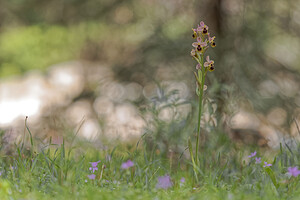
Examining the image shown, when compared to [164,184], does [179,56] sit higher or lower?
higher

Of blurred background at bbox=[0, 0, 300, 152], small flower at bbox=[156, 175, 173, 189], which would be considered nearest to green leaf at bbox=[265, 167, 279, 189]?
small flower at bbox=[156, 175, 173, 189]

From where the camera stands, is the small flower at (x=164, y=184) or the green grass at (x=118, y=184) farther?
the small flower at (x=164, y=184)

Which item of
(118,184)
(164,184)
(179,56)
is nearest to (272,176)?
(164,184)

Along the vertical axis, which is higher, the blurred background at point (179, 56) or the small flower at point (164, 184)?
the blurred background at point (179, 56)

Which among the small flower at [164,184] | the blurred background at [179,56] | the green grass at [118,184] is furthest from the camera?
the blurred background at [179,56]

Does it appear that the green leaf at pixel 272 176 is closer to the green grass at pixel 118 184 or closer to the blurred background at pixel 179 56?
the green grass at pixel 118 184

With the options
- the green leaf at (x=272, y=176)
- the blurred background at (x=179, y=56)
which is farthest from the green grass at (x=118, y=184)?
the blurred background at (x=179, y=56)

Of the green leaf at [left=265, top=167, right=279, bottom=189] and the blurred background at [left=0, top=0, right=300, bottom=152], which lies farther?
the blurred background at [left=0, top=0, right=300, bottom=152]

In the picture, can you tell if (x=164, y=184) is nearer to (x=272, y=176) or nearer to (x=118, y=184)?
(x=118, y=184)

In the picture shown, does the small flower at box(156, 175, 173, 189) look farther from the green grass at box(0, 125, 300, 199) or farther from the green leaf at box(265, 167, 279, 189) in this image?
the green leaf at box(265, 167, 279, 189)

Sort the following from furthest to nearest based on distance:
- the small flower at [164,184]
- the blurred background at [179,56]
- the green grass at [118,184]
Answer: the blurred background at [179,56] → the small flower at [164,184] → the green grass at [118,184]

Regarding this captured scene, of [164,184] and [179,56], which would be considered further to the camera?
[179,56]

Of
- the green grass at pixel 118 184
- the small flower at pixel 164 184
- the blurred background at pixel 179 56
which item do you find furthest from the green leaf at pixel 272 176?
the blurred background at pixel 179 56

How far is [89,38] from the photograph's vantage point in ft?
31.4
